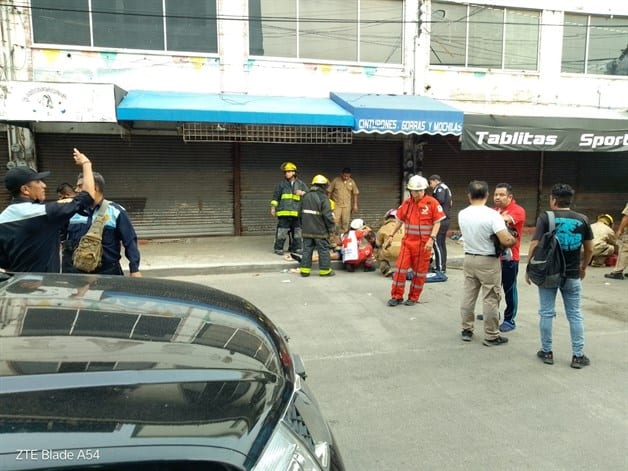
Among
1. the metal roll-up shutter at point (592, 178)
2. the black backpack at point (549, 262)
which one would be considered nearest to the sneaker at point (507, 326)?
the black backpack at point (549, 262)

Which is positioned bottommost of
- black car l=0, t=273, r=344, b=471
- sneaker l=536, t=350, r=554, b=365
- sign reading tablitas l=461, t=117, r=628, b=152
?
sneaker l=536, t=350, r=554, b=365

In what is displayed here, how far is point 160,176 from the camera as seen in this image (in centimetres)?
1166

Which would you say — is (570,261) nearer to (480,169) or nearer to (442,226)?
(442,226)

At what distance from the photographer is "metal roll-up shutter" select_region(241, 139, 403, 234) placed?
1223 centimetres

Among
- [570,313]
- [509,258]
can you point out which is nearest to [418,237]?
[509,258]

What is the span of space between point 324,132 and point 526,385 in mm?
8497

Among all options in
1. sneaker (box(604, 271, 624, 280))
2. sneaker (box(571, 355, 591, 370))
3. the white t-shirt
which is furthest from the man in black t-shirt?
sneaker (box(571, 355, 591, 370))

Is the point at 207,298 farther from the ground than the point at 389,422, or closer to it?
farther from the ground

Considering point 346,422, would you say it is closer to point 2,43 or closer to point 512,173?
point 2,43

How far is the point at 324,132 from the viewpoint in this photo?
11.5m

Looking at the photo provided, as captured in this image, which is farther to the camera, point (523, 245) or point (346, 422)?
point (523, 245)

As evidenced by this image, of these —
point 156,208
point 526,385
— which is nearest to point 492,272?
point 526,385

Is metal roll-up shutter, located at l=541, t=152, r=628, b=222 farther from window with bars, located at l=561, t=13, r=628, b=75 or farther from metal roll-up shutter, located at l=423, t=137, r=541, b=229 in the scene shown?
window with bars, located at l=561, t=13, r=628, b=75

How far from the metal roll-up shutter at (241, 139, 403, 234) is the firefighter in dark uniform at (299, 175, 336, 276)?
4125 millimetres
